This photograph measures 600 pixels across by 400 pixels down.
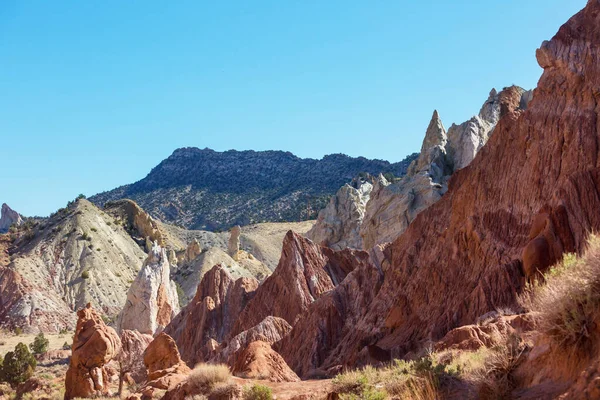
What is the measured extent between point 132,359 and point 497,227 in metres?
23.4

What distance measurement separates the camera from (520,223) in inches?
1019

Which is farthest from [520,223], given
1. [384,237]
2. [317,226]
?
[317,226]

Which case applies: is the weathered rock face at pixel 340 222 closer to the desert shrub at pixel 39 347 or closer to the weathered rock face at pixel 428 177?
the weathered rock face at pixel 428 177

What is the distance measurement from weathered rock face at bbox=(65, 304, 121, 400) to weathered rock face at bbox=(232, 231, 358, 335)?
16.6 metres

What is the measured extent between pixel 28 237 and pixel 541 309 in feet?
312

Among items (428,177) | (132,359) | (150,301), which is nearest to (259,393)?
(132,359)

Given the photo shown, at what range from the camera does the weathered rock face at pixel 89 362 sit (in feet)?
95.2

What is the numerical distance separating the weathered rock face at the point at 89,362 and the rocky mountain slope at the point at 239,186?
4022 inches

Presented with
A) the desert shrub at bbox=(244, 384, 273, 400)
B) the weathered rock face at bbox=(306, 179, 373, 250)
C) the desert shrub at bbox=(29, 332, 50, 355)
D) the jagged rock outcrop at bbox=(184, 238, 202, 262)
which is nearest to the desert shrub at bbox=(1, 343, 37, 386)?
the desert shrub at bbox=(29, 332, 50, 355)

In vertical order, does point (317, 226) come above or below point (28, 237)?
below

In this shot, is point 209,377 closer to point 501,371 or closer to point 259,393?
point 259,393

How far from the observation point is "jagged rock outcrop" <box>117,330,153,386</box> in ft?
Answer: 113

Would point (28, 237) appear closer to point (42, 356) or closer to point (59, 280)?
point (59, 280)

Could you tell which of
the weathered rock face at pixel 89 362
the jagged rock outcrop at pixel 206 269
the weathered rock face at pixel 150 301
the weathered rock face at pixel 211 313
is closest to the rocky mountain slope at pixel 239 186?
the jagged rock outcrop at pixel 206 269
